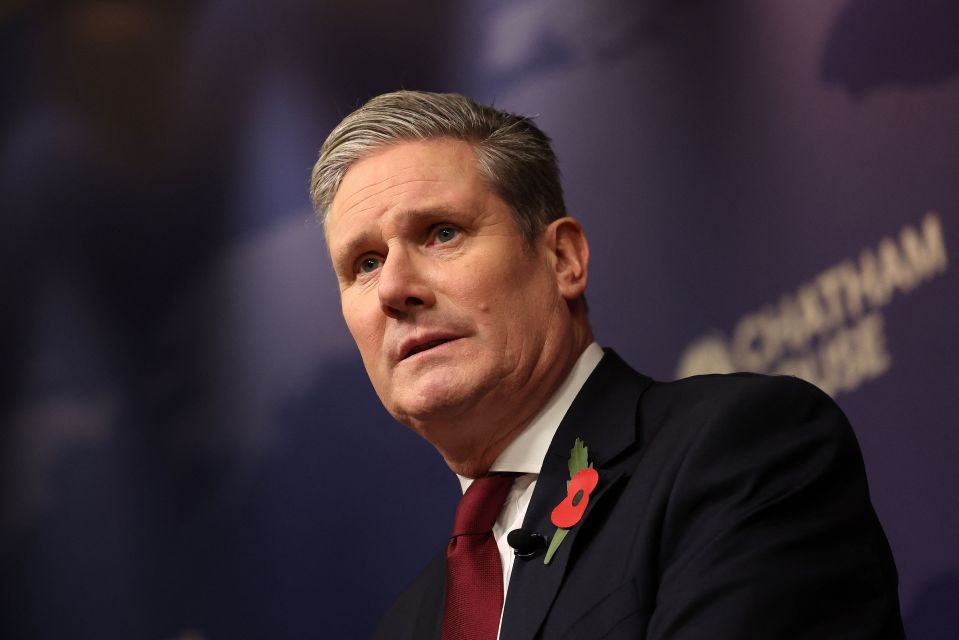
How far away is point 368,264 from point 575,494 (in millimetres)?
700

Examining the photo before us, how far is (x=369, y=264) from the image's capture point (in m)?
2.37

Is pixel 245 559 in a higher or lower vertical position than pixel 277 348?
lower

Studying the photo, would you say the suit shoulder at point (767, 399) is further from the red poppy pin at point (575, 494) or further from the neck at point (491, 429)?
the neck at point (491, 429)

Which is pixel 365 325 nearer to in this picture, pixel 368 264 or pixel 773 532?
pixel 368 264

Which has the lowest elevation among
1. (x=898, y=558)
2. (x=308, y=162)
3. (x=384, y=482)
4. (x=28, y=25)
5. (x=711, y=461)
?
(x=898, y=558)

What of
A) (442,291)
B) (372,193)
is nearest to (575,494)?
(442,291)

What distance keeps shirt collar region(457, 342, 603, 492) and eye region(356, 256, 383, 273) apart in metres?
0.45

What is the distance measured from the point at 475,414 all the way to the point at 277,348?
6.88ft

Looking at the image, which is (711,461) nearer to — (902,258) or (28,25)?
(902,258)

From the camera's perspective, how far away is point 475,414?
2.20m

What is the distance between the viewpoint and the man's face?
218 cm

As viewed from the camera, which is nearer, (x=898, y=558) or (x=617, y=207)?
(x=898, y=558)

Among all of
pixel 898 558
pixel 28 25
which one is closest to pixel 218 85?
pixel 28 25

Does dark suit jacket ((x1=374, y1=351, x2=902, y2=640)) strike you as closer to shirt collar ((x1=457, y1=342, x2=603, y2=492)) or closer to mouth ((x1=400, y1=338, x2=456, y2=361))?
shirt collar ((x1=457, y1=342, x2=603, y2=492))
